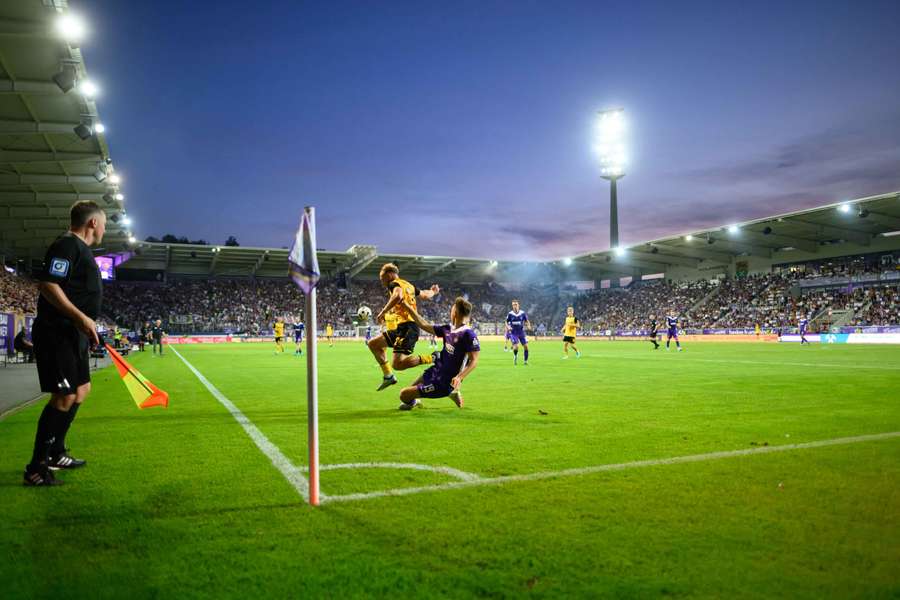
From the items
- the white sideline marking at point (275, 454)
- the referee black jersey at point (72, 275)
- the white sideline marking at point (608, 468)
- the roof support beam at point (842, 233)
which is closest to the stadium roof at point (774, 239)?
the roof support beam at point (842, 233)

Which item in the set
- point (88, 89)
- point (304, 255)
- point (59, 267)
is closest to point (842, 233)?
point (88, 89)

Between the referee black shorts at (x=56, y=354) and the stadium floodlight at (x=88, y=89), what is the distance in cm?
1796

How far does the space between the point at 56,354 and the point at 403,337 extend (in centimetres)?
545

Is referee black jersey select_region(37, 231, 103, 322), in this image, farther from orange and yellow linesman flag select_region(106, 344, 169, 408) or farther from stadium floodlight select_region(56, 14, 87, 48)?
stadium floodlight select_region(56, 14, 87, 48)

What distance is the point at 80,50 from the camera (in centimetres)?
1738

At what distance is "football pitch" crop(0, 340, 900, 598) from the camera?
2844 millimetres

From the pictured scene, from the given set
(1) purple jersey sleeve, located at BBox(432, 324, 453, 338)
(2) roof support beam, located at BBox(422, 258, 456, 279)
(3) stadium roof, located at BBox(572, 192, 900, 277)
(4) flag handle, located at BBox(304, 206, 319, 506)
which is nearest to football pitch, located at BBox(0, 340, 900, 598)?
(4) flag handle, located at BBox(304, 206, 319, 506)

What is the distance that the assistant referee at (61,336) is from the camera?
4.71 metres

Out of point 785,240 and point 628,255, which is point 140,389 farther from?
point 628,255

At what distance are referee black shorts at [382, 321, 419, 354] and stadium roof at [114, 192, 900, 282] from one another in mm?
41336

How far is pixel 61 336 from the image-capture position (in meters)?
4.83

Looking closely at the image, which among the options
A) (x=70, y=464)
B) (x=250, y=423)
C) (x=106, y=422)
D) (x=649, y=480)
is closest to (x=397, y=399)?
(x=250, y=423)

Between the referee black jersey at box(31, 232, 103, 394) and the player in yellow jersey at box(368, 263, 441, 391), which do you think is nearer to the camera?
the referee black jersey at box(31, 232, 103, 394)

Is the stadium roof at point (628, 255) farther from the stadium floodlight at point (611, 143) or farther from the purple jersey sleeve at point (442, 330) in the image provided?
the purple jersey sleeve at point (442, 330)
